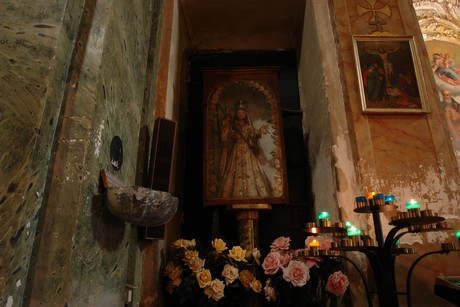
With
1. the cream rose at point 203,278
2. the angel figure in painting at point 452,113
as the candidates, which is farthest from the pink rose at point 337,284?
the angel figure in painting at point 452,113

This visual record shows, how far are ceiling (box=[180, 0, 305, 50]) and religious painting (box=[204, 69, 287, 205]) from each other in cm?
98

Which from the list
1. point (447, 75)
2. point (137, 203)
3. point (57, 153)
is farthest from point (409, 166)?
point (447, 75)

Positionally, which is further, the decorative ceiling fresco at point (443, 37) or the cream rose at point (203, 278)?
the decorative ceiling fresco at point (443, 37)

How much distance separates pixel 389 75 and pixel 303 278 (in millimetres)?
1920

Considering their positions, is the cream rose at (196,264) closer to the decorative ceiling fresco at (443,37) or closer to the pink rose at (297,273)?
the pink rose at (297,273)

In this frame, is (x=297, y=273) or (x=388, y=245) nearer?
(x=388, y=245)

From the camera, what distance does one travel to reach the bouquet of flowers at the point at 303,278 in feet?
7.39

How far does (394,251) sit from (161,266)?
1517 mm

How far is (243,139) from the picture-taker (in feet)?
11.2

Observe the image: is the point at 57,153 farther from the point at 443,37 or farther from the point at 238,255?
the point at 443,37

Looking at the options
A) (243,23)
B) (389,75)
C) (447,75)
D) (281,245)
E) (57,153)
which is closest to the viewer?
(57,153)

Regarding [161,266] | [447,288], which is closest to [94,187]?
[161,266]

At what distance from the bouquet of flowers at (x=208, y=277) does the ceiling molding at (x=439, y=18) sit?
492 centimetres

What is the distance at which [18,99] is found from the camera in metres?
1.45
